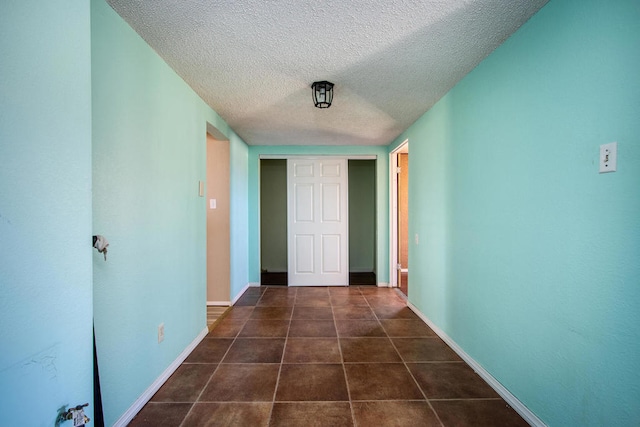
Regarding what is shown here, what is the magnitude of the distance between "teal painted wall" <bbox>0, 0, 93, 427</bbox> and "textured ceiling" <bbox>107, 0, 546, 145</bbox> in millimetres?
751

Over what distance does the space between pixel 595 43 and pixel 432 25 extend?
0.72m

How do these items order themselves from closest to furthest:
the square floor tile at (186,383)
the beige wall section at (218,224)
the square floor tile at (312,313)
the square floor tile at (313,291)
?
1. the square floor tile at (186,383)
2. the square floor tile at (312,313)
3. the beige wall section at (218,224)
4. the square floor tile at (313,291)

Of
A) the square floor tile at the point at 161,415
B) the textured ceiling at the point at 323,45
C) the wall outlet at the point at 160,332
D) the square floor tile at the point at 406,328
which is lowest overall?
the square floor tile at the point at 406,328

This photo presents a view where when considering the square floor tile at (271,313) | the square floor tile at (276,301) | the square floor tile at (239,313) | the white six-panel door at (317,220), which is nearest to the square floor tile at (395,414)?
the square floor tile at (271,313)

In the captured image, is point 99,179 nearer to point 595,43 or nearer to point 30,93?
→ point 30,93

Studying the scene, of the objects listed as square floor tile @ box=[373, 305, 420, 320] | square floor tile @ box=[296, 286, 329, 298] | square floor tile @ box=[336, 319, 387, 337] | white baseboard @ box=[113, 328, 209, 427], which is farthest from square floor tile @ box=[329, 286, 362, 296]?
white baseboard @ box=[113, 328, 209, 427]

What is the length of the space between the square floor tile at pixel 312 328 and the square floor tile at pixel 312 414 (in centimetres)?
95

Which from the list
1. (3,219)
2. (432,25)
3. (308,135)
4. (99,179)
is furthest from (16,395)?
(308,135)

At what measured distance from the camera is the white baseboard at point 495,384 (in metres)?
1.49

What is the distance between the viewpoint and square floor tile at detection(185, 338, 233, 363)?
2205mm

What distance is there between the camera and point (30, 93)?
0.73 metres

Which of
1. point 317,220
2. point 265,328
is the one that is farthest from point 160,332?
point 317,220

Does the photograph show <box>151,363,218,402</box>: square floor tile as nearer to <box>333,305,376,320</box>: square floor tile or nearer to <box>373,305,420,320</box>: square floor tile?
<box>333,305,376,320</box>: square floor tile

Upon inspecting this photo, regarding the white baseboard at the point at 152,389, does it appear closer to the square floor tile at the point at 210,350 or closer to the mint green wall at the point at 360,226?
the square floor tile at the point at 210,350
